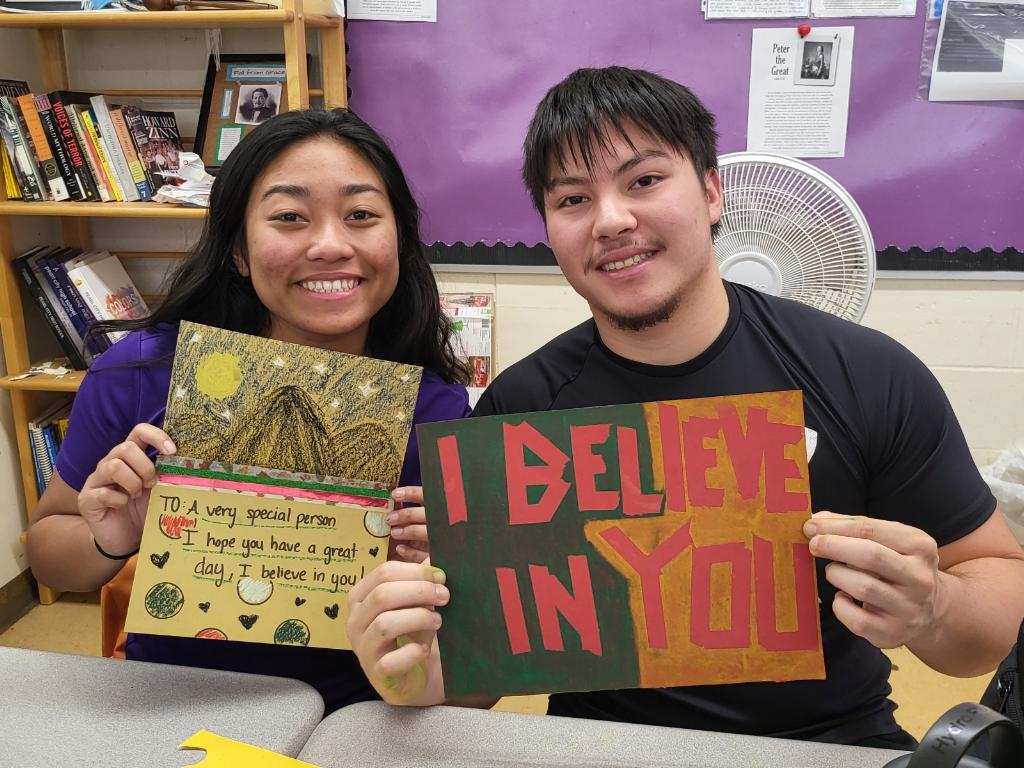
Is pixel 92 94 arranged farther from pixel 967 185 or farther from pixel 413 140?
pixel 967 185

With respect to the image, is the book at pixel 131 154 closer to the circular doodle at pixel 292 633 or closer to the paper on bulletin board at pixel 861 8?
the circular doodle at pixel 292 633

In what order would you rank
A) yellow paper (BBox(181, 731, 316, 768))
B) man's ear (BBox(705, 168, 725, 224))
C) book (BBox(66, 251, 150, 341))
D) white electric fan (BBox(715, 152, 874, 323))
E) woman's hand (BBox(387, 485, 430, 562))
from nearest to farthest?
yellow paper (BBox(181, 731, 316, 768))
woman's hand (BBox(387, 485, 430, 562))
man's ear (BBox(705, 168, 725, 224))
white electric fan (BBox(715, 152, 874, 323))
book (BBox(66, 251, 150, 341))

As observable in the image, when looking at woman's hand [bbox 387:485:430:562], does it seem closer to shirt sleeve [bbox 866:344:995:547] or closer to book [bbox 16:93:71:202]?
shirt sleeve [bbox 866:344:995:547]

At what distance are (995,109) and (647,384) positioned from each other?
186 cm

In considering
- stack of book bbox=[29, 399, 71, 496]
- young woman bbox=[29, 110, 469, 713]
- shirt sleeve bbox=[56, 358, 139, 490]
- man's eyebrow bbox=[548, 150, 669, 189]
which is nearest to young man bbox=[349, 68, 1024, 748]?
man's eyebrow bbox=[548, 150, 669, 189]

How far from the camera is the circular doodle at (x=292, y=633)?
0.94m

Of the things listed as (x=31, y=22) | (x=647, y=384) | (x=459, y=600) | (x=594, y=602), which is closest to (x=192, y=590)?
(x=459, y=600)

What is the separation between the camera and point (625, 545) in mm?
814

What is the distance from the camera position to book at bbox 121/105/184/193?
2414 millimetres

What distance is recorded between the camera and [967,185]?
7.64ft

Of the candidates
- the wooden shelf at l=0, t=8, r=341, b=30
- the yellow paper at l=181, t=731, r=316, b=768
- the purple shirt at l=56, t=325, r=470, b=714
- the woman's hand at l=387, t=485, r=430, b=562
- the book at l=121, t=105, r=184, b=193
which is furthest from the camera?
the book at l=121, t=105, r=184, b=193

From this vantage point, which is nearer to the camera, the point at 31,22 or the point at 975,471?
the point at 975,471

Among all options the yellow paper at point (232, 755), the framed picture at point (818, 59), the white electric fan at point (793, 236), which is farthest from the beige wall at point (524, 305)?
the yellow paper at point (232, 755)

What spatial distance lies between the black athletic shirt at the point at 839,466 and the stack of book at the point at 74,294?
6.83ft
